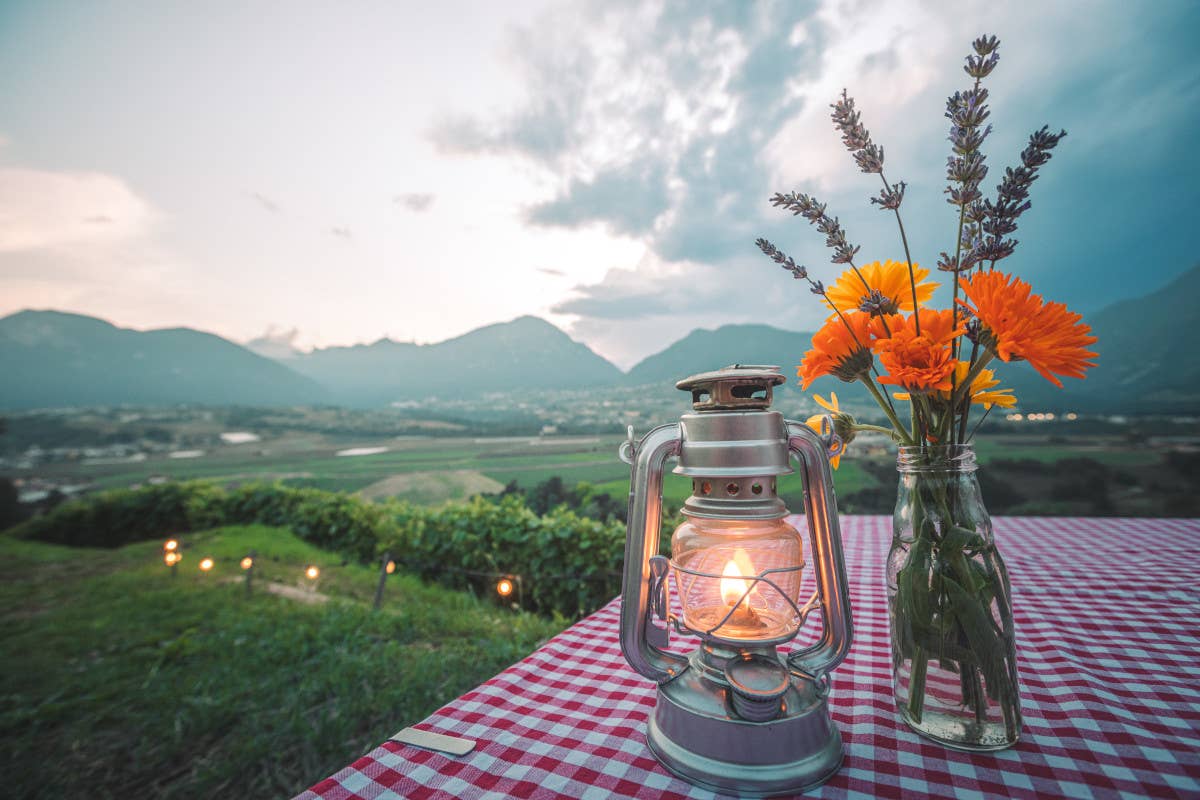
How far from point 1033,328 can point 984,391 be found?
0.12m

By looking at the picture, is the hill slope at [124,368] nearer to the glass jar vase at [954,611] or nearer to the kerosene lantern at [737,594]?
the kerosene lantern at [737,594]

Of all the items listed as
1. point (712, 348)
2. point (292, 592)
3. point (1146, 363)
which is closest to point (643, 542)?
point (712, 348)

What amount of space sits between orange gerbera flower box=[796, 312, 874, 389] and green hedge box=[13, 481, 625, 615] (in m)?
2.48

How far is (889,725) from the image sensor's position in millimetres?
705

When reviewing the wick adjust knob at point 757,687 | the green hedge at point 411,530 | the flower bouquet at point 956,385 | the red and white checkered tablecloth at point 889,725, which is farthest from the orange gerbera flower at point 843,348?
the green hedge at point 411,530

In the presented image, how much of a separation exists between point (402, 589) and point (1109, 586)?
4028 millimetres

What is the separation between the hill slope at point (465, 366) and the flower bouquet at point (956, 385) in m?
4.12

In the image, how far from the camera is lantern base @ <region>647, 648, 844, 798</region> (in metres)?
0.58

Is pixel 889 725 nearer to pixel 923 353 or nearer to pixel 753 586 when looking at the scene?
pixel 753 586

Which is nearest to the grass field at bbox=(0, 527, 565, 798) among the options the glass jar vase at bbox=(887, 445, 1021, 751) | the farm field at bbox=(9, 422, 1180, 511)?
the farm field at bbox=(9, 422, 1180, 511)

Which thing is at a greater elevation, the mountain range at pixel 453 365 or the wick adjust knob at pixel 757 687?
the mountain range at pixel 453 365

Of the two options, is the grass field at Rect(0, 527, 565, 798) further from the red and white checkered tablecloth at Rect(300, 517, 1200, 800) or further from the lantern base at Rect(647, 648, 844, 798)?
the lantern base at Rect(647, 648, 844, 798)

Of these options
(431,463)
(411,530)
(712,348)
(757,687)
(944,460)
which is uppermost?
(712,348)

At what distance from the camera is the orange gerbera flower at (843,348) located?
0.72 meters
